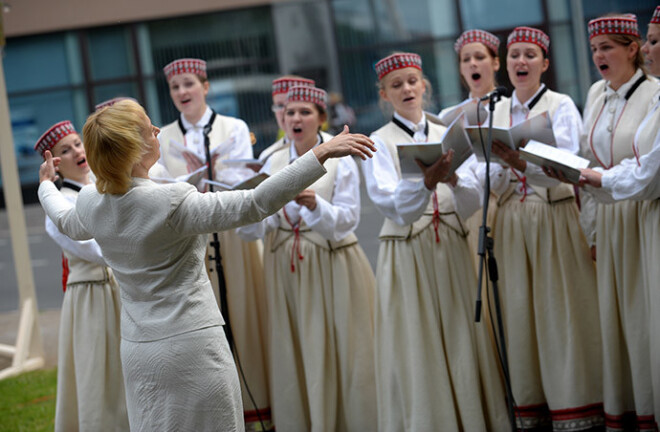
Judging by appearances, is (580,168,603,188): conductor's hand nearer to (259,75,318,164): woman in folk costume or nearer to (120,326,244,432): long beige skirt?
(259,75,318,164): woman in folk costume

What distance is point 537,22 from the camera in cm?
1806

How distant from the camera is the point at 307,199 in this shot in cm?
441

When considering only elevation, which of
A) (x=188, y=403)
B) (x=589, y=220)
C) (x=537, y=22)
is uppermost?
(x=537, y=22)

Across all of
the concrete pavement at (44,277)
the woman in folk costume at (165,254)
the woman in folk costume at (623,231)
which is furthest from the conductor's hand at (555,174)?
the concrete pavement at (44,277)

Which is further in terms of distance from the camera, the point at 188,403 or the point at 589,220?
the point at 589,220

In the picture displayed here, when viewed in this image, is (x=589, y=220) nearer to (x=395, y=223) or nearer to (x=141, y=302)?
(x=395, y=223)

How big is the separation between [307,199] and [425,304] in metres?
0.83

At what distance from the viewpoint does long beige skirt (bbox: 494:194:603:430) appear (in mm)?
4355

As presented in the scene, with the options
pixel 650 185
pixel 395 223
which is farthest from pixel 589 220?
pixel 395 223

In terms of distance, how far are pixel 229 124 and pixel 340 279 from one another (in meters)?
1.26

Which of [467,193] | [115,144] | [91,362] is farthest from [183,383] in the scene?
[467,193]

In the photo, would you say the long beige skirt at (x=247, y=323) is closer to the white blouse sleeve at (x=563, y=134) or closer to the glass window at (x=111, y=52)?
the white blouse sleeve at (x=563, y=134)

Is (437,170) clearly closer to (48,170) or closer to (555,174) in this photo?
(555,174)

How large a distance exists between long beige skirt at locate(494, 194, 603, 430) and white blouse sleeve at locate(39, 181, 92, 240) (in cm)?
232
